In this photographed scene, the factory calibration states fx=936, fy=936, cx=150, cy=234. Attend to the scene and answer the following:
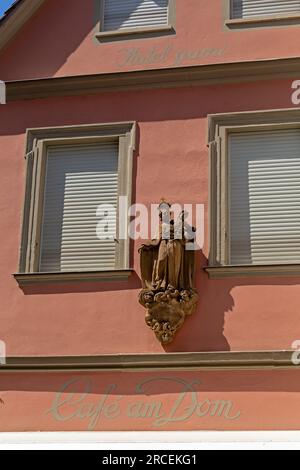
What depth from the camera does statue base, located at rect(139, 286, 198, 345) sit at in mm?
9438

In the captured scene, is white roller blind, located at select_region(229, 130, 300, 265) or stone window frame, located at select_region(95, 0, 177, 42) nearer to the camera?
white roller blind, located at select_region(229, 130, 300, 265)

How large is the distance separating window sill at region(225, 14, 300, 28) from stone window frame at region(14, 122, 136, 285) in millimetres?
1663

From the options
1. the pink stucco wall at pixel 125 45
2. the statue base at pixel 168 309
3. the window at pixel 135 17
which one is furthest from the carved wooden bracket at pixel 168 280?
the window at pixel 135 17

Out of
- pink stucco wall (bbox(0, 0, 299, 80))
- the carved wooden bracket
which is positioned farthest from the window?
the carved wooden bracket

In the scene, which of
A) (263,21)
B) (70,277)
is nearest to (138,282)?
(70,277)

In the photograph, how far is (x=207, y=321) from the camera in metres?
9.49

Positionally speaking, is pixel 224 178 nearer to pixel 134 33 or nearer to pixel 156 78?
pixel 156 78

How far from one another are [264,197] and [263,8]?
2317mm

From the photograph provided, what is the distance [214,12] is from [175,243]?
2.95m

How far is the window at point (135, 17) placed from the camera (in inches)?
431

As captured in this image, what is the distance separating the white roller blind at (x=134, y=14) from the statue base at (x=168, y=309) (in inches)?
135

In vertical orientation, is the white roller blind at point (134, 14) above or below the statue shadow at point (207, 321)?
above

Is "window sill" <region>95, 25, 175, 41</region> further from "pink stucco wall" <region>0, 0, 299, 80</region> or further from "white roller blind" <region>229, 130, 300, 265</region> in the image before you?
"white roller blind" <region>229, 130, 300, 265</region>

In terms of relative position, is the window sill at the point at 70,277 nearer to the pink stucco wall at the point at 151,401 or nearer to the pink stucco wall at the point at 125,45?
the pink stucco wall at the point at 151,401
